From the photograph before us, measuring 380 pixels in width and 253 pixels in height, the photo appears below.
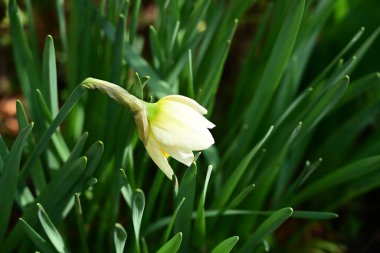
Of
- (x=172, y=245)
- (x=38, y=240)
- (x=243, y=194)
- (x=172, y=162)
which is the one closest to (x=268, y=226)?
(x=243, y=194)

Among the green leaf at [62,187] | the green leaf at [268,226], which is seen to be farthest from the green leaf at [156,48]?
the green leaf at [268,226]

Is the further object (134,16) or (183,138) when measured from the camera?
(134,16)

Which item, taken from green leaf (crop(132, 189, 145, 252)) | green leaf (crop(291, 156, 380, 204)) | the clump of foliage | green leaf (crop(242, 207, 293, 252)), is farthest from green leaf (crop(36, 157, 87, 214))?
green leaf (crop(291, 156, 380, 204))

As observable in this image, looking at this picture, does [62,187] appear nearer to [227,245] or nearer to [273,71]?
[227,245]

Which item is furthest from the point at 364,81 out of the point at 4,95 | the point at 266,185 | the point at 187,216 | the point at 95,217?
the point at 4,95

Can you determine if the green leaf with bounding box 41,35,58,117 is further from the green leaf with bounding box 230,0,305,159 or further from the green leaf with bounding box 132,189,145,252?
the green leaf with bounding box 230,0,305,159
